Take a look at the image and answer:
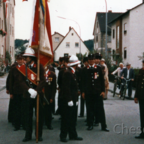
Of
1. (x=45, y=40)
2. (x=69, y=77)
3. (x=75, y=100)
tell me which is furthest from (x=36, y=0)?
(x=75, y=100)

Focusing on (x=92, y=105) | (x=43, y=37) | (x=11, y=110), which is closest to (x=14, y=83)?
(x=11, y=110)

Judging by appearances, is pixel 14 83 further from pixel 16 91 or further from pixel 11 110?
pixel 11 110

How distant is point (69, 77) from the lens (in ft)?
20.9

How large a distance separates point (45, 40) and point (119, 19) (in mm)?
35324

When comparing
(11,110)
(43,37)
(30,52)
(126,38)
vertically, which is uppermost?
(126,38)

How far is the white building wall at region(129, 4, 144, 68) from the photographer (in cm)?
3484

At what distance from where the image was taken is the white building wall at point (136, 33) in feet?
114

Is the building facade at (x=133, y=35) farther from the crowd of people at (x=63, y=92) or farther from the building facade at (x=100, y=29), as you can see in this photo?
the crowd of people at (x=63, y=92)

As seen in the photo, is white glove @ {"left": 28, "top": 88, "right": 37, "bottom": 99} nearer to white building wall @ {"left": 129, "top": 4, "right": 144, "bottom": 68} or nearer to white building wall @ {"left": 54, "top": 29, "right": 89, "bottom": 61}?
white building wall @ {"left": 129, "top": 4, "right": 144, "bottom": 68}

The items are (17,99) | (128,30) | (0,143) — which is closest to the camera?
(0,143)

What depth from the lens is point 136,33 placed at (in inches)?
1399

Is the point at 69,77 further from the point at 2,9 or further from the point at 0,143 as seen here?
the point at 2,9

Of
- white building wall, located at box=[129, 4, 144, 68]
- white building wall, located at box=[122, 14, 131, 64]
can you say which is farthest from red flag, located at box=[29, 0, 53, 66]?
white building wall, located at box=[122, 14, 131, 64]

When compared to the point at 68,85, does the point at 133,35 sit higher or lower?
higher
